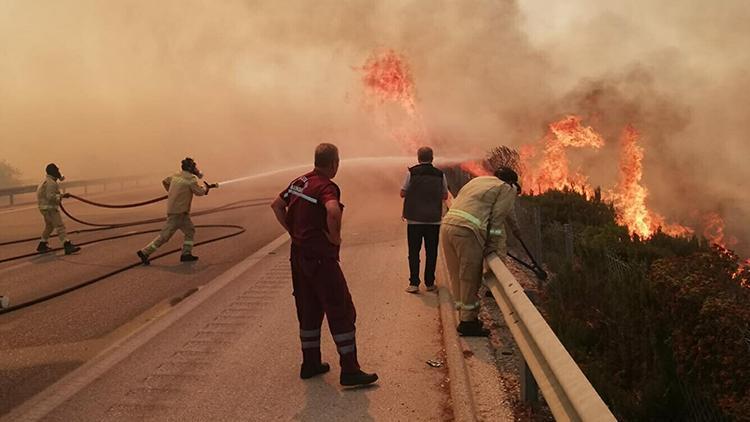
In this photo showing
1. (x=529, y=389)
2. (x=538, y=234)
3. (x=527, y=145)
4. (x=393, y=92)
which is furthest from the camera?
(x=393, y=92)

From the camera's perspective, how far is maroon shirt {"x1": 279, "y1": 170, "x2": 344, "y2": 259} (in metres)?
4.02

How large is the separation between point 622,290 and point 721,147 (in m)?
48.9

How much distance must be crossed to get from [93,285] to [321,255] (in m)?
5.11

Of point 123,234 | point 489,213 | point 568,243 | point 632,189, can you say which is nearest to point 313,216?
point 489,213

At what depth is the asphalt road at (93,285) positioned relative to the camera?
16.4ft

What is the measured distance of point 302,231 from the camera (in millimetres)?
4051

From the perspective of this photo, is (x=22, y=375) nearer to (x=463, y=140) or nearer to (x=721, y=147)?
(x=463, y=140)

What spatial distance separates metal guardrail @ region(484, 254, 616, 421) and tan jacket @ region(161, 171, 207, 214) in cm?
619

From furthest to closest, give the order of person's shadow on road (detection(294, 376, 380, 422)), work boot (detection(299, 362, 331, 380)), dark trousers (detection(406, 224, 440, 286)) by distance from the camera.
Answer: dark trousers (detection(406, 224, 440, 286)), work boot (detection(299, 362, 331, 380)), person's shadow on road (detection(294, 376, 380, 422))

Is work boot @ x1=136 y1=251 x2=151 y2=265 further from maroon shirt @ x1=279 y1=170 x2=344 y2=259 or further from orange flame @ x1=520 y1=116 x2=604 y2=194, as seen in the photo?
orange flame @ x1=520 y1=116 x2=604 y2=194

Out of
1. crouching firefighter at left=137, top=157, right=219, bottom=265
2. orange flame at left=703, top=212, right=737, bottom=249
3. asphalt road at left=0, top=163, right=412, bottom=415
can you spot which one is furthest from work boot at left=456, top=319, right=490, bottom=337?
orange flame at left=703, top=212, right=737, bottom=249

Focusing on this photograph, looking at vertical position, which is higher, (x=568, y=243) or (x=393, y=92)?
(x=393, y=92)

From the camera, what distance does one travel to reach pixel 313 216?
13.2 ft

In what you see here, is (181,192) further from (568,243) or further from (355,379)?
(568,243)
